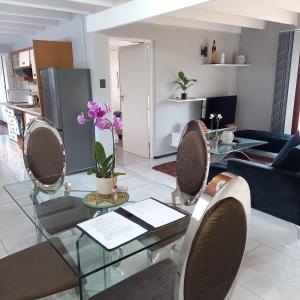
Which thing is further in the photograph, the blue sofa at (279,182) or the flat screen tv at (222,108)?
the flat screen tv at (222,108)

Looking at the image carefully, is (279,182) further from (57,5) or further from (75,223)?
(57,5)

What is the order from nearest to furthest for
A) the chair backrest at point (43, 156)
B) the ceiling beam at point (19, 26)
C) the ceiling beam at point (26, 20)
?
the chair backrest at point (43, 156), the ceiling beam at point (26, 20), the ceiling beam at point (19, 26)

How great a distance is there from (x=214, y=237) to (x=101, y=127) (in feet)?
3.23

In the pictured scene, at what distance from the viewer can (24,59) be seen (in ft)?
16.9

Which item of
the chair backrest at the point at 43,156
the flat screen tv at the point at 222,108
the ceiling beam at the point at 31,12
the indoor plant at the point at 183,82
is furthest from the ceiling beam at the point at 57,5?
the flat screen tv at the point at 222,108

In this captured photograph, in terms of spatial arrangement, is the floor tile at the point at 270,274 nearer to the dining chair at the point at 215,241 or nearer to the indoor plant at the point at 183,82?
the dining chair at the point at 215,241

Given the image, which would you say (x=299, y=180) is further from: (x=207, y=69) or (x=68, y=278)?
(x=207, y=69)

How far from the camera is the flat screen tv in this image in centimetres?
506

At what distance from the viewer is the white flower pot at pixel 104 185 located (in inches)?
64.3

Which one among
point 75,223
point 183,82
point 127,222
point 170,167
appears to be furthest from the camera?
point 183,82

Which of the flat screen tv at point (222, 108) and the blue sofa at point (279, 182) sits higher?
the flat screen tv at point (222, 108)

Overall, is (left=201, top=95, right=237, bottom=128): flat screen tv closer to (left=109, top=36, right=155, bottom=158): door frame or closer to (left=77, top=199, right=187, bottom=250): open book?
(left=109, top=36, right=155, bottom=158): door frame

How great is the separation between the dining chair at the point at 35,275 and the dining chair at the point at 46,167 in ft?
1.21

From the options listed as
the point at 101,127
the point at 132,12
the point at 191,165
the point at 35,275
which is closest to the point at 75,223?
the point at 35,275
